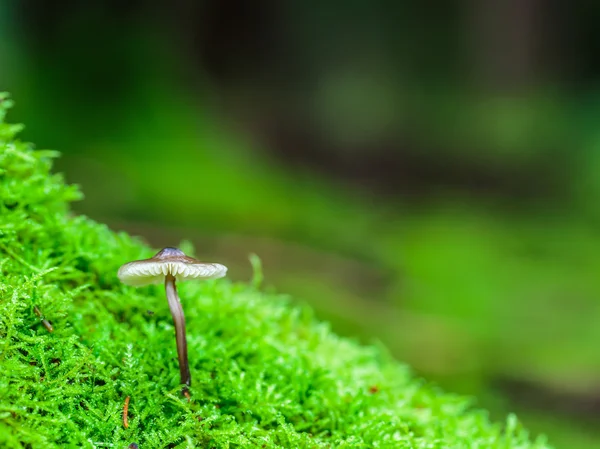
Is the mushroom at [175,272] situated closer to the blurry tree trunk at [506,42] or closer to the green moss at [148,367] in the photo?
the green moss at [148,367]

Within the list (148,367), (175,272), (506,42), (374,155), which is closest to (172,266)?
(175,272)

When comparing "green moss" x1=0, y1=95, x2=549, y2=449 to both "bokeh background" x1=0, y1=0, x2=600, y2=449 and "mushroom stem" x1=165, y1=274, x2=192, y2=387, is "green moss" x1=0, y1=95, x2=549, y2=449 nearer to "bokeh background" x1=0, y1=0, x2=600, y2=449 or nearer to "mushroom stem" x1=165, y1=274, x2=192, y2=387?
"mushroom stem" x1=165, y1=274, x2=192, y2=387

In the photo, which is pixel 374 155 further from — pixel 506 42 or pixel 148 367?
pixel 148 367

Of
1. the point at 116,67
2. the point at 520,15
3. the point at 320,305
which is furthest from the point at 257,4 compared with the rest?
the point at 320,305

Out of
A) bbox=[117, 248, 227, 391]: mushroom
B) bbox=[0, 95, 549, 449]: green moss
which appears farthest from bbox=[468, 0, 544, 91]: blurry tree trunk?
bbox=[117, 248, 227, 391]: mushroom

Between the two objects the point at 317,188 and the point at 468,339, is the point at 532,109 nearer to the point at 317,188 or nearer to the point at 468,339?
the point at 317,188

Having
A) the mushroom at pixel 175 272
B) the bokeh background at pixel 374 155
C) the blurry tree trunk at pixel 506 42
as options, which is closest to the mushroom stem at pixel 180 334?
the mushroom at pixel 175 272
